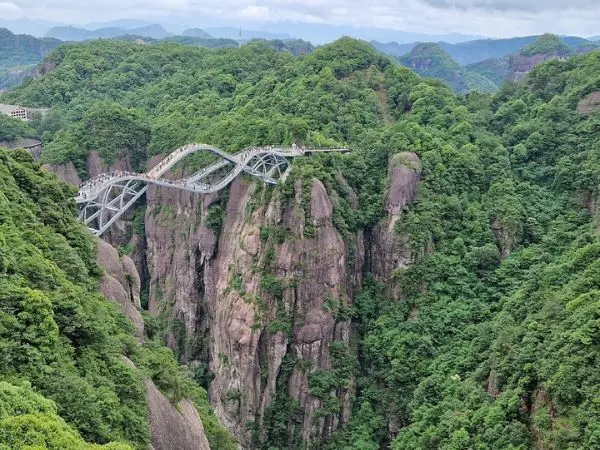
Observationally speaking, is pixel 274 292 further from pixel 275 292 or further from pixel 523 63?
pixel 523 63

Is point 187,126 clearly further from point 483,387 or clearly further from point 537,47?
point 537,47

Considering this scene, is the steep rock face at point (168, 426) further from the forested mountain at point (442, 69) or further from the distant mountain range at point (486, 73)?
the forested mountain at point (442, 69)

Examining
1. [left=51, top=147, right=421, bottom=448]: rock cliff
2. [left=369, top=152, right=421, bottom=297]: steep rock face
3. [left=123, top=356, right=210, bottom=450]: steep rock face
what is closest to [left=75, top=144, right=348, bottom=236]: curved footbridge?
[left=51, top=147, right=421, bottom=448]: rock cliff

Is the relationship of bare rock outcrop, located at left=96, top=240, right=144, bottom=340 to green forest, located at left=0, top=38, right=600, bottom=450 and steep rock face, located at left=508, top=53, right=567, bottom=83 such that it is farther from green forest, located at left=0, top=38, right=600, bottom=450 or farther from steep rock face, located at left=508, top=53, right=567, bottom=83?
steep rock face, located at left=508, top=53, right=567, bottom=83

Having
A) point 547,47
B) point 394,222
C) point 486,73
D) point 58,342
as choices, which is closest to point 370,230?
point 394,222

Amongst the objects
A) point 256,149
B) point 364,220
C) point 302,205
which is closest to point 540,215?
point 364,220

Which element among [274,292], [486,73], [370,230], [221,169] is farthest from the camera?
[486,73]
